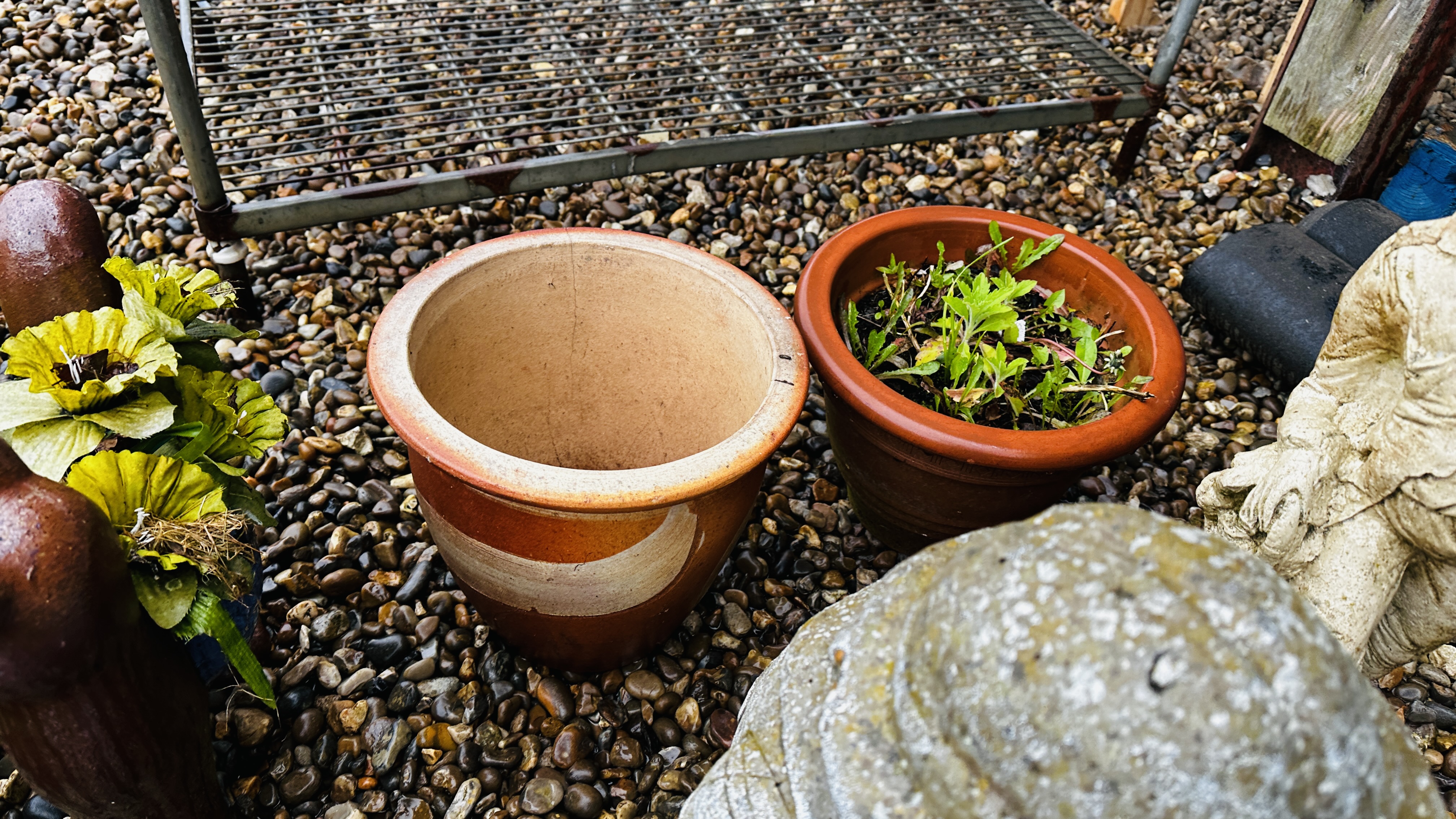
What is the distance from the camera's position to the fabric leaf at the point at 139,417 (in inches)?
60.4

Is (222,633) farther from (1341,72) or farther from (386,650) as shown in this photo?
(1341,72)

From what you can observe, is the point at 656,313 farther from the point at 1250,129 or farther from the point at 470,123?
the point at 1250,129

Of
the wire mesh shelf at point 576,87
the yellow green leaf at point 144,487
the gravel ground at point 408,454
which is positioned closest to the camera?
the yellow green leaf at point 144,487

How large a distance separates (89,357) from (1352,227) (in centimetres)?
354

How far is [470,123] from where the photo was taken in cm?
345

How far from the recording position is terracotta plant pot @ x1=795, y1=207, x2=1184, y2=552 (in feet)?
6.31

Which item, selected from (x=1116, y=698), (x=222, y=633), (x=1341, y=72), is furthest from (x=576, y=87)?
(x=1116, y=698)

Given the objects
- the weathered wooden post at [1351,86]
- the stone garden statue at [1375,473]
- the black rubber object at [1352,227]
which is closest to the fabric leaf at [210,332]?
the stone garden statue at [1375,473]

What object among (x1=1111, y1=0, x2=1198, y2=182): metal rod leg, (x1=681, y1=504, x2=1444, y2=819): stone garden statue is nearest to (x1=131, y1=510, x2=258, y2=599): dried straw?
(x1=681, y1=504, x2=1444, y2=819): stone garden statue

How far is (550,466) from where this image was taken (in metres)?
1.75

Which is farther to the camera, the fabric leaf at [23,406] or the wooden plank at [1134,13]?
the wooden plank at [1134,13]

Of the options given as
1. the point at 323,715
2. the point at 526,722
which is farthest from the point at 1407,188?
the point at 323,715

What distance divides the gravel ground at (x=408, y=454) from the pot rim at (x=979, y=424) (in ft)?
1.66

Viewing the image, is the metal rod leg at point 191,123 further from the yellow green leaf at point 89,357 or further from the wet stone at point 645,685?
the wet stone at point 645,685
